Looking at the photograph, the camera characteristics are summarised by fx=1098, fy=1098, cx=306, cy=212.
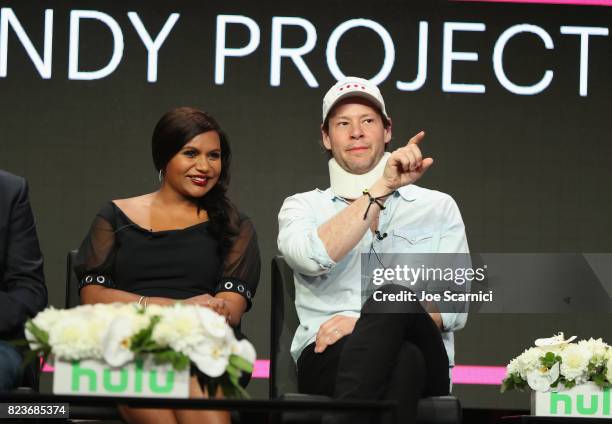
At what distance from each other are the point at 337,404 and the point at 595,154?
291cm

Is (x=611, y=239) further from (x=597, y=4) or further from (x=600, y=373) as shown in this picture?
(x=600, y=373)

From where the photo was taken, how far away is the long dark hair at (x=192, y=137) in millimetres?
3744

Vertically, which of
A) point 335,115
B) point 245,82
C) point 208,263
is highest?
point 245,82

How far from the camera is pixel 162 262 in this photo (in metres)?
3.69

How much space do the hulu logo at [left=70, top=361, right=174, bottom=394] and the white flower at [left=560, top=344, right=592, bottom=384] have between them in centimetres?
133

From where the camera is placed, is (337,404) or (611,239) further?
(611,239)

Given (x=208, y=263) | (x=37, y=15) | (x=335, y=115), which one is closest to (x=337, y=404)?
(x=208, y=263)

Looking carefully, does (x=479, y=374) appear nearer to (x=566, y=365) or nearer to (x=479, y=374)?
(x=479, y=374)

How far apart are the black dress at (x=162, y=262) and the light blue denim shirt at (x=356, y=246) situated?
0.58ft

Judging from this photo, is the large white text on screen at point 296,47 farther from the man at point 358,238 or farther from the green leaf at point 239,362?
A: the green leaf at point 239,362

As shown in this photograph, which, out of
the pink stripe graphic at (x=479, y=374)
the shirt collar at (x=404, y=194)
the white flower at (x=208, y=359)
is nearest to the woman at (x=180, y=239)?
the shirt collar at (x=404, y=194)

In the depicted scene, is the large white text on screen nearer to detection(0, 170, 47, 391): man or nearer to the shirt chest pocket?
the shirt chest pocket

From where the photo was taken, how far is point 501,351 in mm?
4930

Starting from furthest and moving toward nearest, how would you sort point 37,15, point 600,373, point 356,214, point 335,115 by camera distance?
point 37,15
point 335,115
point 356,214
point 600,373
